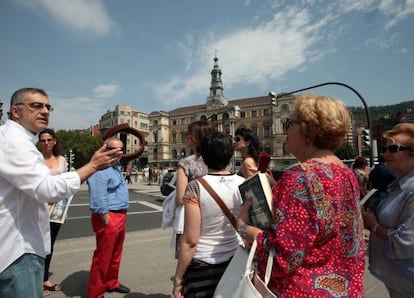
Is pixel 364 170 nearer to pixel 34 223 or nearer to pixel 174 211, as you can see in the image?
pixel 174 211

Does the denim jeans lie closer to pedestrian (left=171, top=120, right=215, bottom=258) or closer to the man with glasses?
the man with glasses

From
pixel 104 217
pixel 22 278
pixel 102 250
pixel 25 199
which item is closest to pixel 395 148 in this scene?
pixel 25 199

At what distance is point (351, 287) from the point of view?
1.45 meters

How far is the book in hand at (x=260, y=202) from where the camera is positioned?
1552mm

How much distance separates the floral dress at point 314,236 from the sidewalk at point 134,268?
2.77m

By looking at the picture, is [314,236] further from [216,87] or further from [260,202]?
[216,87]

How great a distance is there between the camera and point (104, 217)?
3266mm

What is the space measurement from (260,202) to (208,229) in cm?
64

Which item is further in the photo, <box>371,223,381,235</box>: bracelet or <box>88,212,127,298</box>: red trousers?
<box>88,212,127,298</box>: red trousers

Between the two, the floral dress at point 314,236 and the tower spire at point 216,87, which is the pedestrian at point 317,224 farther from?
the tower spire at point 216,87

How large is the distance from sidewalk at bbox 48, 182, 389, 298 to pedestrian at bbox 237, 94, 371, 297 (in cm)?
278

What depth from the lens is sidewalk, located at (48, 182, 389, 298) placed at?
3.77m

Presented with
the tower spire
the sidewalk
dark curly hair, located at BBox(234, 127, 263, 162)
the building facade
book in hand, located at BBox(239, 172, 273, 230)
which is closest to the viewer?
book in hand, located at BBox(239, 172, 273, 230)

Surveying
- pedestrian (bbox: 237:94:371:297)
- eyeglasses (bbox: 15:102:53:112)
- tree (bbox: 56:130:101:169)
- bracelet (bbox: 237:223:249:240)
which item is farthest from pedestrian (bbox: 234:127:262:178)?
tree (bbox: 56:130:101:169)
